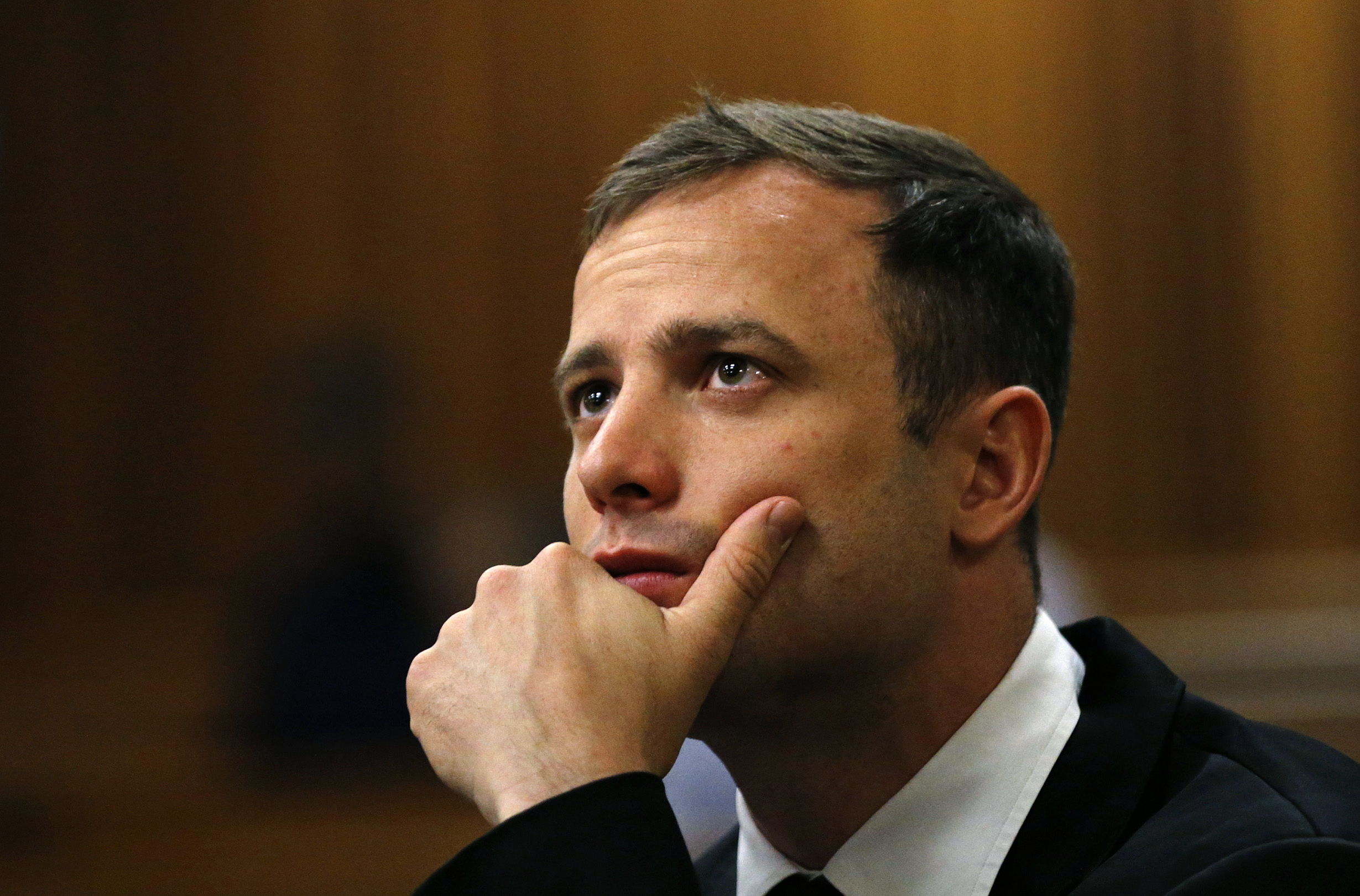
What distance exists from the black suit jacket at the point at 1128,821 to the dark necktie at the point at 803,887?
0.40 feet

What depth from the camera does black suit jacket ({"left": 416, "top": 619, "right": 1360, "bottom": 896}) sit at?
1.21 metres

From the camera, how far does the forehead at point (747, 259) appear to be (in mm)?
1673

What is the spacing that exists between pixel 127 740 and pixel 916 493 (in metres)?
3.80

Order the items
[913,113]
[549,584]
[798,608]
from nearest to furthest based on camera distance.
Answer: [549,584]
[798,608]
[913,113]

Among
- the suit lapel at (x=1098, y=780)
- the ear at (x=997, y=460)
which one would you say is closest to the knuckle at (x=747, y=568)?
the ear at (x=997, y=460)

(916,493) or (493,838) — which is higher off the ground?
(916,493)

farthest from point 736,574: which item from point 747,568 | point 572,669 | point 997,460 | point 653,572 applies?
point 997,460

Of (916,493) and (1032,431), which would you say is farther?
(1032,431)

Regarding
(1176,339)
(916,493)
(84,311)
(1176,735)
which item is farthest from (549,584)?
(84,311)

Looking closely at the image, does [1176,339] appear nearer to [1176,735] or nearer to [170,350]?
[1176,735]

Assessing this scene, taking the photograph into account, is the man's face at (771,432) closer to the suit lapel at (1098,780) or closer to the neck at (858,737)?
the neck at (858,737)

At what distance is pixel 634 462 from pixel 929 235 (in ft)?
1.70

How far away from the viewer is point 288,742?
13.0 ft

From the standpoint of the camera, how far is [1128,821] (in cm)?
154
